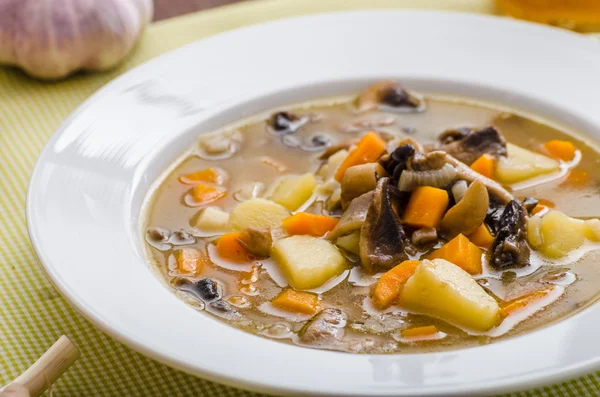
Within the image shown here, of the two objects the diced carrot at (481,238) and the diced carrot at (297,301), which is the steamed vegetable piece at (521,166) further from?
the diced carrot at (297,301)

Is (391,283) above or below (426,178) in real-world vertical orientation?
below

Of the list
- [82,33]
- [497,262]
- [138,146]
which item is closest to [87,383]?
[138,146]

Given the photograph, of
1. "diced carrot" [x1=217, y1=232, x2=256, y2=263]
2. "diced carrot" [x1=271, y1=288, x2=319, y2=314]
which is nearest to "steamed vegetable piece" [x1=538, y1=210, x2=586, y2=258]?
"diced carrot" [x1=271, y1=288, x2=319, y2=314]

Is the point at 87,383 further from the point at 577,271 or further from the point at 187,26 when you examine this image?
the point at 187,26

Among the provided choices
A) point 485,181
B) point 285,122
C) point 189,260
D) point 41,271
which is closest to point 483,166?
point 485,181

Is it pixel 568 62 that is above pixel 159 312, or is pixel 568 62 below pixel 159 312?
above

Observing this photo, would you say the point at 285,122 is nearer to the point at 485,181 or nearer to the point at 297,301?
the point at 485,181

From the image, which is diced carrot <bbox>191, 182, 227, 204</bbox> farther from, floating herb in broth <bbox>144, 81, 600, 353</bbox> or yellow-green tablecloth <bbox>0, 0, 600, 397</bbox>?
yellow-green tablecloth <bbox>0, 0, 600, 397</bbox>

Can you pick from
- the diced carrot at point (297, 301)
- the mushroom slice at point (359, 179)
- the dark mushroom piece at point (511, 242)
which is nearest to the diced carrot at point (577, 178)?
the dark mushroom piece at point (511, 242)
